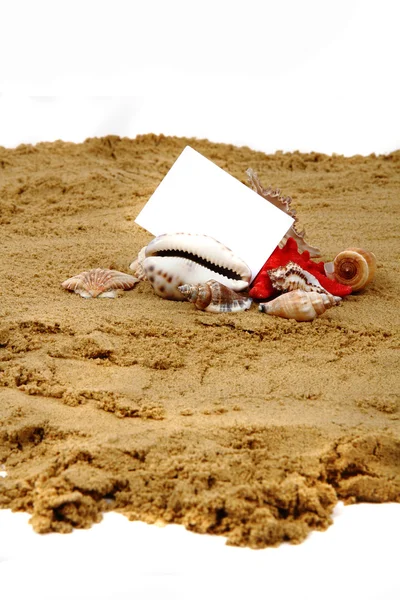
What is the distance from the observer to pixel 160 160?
6367mm

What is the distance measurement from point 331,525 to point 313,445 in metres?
0.30

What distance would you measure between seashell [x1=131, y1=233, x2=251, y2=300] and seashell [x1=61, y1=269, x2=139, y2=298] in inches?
5.4

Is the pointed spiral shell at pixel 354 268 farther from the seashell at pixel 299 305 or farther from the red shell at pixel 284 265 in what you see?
the seashell at pixel 299 305

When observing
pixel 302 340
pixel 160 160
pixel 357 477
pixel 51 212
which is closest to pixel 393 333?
pixel 302 340

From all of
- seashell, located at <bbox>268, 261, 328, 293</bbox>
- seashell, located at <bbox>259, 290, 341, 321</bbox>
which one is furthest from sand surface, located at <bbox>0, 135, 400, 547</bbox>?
seashell, located at <bbox>268, 261, 328, 293</bbox>

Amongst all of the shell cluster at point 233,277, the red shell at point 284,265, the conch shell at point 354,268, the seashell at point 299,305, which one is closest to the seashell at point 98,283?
the shell cluster at point 233,277

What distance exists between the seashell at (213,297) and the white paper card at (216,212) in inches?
11.4

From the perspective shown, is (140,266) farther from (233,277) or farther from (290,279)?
(290,279)

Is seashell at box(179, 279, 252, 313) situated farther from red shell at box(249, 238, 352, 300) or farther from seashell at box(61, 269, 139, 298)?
seashell at box(61, 269, 139, 298)

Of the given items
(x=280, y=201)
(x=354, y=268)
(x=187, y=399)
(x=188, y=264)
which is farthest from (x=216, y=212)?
(x=187, y=399)

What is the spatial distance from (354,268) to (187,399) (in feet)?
4.35

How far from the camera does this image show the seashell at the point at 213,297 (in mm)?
3738

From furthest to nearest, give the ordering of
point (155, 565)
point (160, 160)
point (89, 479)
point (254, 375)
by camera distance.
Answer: point (160, 160), point (254, 375), point (89, 479), point (155, 565)

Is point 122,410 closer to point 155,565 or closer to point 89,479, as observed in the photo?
point 89,479
